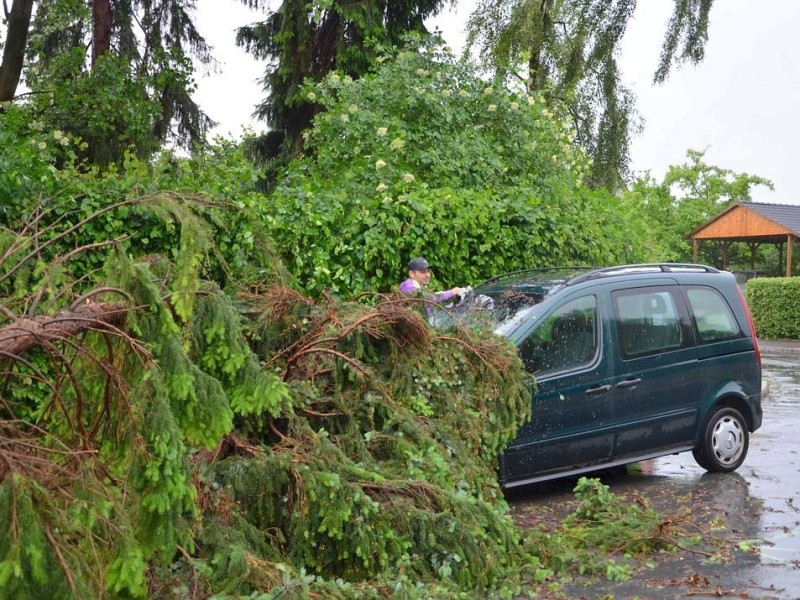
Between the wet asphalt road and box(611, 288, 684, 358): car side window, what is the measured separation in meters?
1.25

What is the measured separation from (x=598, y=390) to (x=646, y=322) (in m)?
0.91

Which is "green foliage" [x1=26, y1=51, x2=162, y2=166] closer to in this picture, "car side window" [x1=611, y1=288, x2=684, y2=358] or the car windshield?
the car windshield

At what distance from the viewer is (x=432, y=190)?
10750 millimetres

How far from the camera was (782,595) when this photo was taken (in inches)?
218

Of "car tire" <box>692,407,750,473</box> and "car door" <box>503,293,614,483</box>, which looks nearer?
"car door" <box>503,293,614,483</box>

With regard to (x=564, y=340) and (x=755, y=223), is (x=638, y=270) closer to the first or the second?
(x=564, y=340)

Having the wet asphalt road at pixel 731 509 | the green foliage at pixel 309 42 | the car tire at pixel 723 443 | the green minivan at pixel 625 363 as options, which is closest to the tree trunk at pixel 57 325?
the wet asphalt road at pixel 731 509

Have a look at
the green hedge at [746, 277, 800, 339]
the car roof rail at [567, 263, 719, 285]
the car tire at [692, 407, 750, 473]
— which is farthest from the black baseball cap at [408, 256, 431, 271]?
the green hedge at [746, 277, 800, 339]

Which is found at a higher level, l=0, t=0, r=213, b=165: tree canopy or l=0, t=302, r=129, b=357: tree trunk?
l=0, t=0, r=213, b=165: tree canopy

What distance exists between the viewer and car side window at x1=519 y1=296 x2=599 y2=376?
7730 millimetres

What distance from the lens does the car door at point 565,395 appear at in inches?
300

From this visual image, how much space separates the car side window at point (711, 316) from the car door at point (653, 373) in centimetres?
15

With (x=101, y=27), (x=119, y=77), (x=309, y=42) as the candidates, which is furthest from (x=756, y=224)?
(x=119, y=77)

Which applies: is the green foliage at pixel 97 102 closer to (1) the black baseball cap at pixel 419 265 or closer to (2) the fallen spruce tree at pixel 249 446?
(1) the black baseball cap at pixel 419 265
